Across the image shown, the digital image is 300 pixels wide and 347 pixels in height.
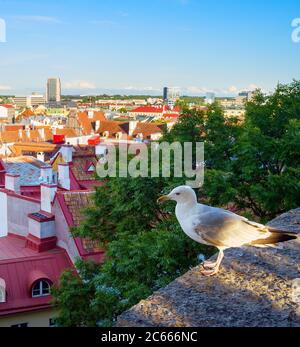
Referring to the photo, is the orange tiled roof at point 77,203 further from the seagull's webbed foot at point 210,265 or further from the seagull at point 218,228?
the seagull at point 218,228

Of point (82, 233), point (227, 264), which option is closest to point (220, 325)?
point (227, 264)

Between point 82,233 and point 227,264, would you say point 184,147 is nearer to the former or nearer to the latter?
point 82,233

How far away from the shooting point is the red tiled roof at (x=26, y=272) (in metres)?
13.4

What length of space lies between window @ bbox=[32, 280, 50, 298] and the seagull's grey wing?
965cm

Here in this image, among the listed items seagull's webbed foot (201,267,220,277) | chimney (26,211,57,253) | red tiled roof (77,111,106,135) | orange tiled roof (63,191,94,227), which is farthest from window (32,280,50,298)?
red tiled roof (77,111,106,135)

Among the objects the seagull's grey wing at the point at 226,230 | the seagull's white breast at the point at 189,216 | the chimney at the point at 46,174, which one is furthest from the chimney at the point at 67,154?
the seagull's grey wing at the point at 226,230

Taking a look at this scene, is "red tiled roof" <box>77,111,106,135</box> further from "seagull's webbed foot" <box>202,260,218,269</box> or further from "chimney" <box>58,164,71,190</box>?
"seagull's webbed foot" <box>202,260,218,269</box>

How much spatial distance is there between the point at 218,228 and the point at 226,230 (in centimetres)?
8

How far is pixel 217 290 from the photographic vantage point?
514cm

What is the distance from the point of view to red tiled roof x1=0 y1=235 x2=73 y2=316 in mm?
13359

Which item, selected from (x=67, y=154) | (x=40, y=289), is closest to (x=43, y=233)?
(x=40, y=289)

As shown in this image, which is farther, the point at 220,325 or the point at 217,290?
the point at 217,290

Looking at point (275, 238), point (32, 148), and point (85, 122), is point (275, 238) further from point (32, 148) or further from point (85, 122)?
point (85, 122)
